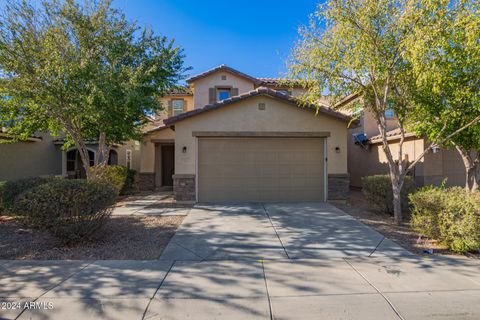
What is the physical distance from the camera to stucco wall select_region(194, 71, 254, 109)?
16.2m

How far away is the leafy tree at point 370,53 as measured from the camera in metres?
6.31

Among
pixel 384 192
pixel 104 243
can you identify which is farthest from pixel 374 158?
pixel 104 243

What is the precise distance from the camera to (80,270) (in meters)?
4.37

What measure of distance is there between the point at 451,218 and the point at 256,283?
4.19 meters

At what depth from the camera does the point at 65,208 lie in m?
5.33

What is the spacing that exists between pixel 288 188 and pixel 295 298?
6.97 metres

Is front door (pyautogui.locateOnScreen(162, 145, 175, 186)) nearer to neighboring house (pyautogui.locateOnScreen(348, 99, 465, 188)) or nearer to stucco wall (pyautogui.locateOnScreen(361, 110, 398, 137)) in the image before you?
neighboring house (pyautogui.locateOnScreen(348, 99, 465, 188))

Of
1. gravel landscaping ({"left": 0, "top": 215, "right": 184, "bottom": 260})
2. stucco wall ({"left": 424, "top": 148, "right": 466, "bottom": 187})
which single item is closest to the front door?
gravel landscaping ({"left": 0, "top": 215, "right": 184, "bottom": 260})

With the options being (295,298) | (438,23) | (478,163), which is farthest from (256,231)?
(478,163)

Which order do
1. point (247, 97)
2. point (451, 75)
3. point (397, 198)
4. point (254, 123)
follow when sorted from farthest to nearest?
point (254, 123)
point (247, 97)
point (397, 198)
point (451, 75)

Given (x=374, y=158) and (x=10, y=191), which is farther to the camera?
(x=374, y=158)

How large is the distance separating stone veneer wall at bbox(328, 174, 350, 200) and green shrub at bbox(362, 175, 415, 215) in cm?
142

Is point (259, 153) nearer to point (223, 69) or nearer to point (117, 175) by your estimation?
point (117, 175)

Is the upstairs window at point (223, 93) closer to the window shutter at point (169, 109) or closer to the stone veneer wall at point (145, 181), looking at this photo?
the window shutter at point (169, 109)
